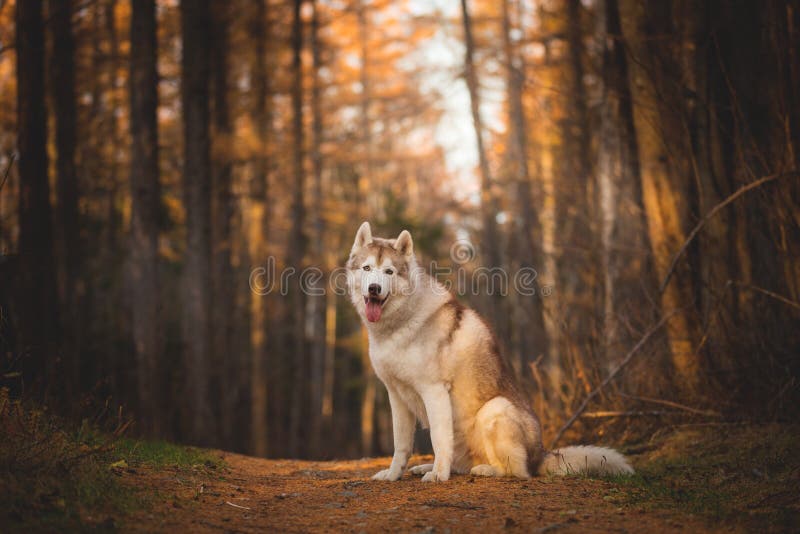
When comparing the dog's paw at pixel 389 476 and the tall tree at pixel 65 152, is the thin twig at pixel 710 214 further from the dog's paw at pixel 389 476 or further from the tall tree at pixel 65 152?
the tall tree at pixel 65 152

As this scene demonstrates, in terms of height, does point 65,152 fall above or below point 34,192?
above

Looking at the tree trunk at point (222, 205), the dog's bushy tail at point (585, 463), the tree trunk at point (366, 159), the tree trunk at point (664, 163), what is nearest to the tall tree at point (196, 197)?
the tree trunk at point (222, 205)

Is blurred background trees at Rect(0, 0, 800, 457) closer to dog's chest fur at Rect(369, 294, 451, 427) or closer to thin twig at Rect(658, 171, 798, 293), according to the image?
thin twig at Rect(658, 171, 798, 293)

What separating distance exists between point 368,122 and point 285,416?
1299cm

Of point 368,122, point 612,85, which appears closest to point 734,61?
point 612,85

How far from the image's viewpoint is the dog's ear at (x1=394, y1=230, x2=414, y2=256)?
21.4 ft

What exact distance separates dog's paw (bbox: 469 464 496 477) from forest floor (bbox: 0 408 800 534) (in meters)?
0.25

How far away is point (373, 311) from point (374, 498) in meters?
1.74

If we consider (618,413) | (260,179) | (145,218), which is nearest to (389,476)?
(618,413)

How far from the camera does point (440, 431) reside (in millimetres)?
5926

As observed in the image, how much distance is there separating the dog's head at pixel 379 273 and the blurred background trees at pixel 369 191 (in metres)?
2.78

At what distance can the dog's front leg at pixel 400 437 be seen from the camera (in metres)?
6.14

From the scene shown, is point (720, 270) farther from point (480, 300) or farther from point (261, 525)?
point (480, 300)

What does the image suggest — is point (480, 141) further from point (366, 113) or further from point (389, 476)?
point (389, 476)
